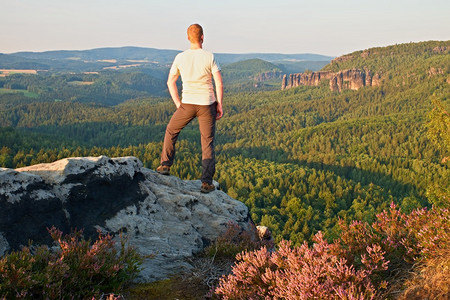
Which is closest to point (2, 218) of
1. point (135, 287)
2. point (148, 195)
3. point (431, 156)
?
point (135, 287)

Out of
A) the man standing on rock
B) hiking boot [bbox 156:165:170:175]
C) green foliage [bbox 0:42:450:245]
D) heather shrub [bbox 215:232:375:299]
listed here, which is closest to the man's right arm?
the man standing on rock

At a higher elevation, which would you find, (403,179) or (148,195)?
(148,195)

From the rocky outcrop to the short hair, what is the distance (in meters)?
A: 3.59

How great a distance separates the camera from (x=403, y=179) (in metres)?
109

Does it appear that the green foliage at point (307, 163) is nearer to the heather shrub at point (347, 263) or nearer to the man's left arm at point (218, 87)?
the man's left arm at point (218, 87)

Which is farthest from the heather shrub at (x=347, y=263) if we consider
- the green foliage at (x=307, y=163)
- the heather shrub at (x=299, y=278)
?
the green foliage at (x=307, y=163)

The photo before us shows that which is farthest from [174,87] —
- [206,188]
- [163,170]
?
[206,188]

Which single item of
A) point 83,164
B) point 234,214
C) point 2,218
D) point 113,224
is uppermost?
point 83,164

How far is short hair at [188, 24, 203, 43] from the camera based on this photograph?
27.6ft

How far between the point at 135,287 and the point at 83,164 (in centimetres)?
350

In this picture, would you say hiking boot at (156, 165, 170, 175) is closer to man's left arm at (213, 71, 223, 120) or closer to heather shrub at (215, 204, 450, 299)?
man's left arm at (213, 71, 223, 120)

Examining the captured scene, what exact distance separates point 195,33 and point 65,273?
6.35m

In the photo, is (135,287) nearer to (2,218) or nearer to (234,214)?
(2,218)

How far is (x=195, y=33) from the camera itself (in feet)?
27.8
